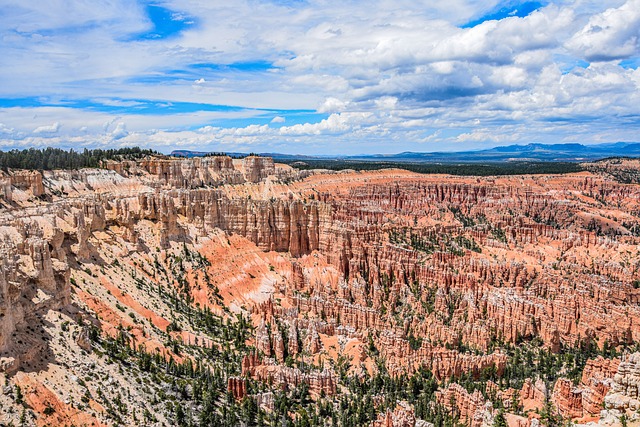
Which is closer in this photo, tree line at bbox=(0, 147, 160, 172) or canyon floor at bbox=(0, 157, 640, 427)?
canyon floor at bbox=(0, 157, 640, 427)

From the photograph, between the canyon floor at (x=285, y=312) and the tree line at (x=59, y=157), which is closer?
the canyon floor at (x=285, y=312)

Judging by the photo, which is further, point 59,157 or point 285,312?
point 59,157

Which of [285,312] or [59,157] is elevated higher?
[59,157]

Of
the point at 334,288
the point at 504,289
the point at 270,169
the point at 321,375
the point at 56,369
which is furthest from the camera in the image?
the point at 270,169

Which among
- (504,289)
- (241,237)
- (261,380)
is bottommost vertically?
(261,380)

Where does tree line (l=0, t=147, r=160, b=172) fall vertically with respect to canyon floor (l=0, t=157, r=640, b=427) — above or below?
above

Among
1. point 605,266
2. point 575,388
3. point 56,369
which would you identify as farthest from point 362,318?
point 605,266

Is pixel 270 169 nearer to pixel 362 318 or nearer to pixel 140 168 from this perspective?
pixel 140 168

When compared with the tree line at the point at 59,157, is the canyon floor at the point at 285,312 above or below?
below
